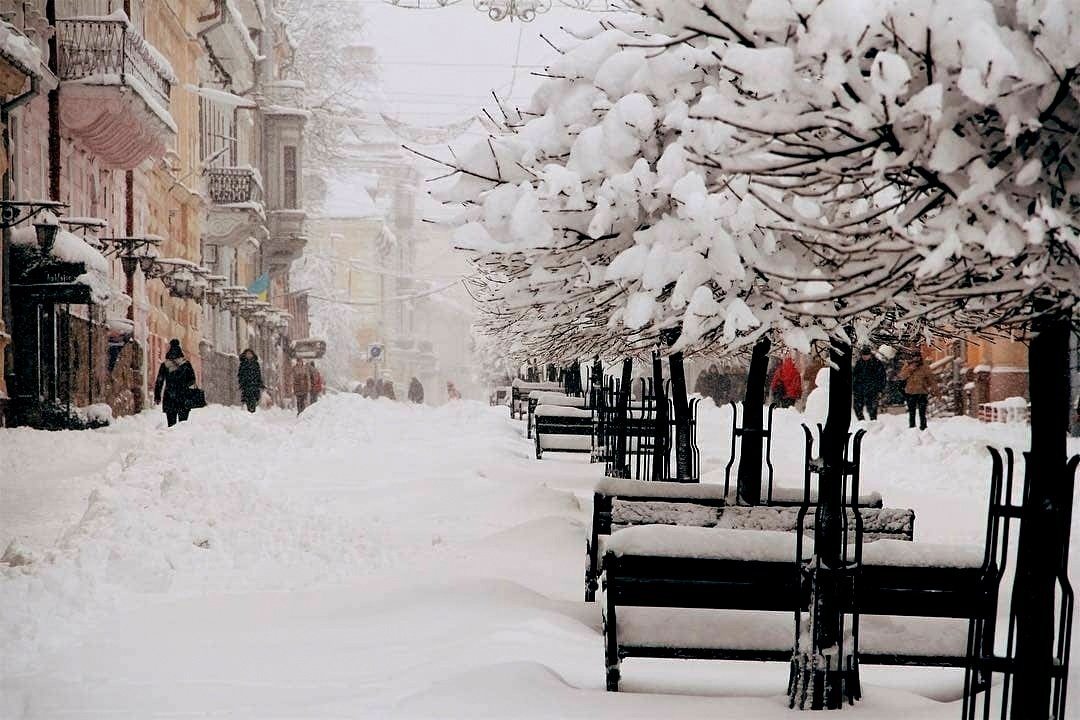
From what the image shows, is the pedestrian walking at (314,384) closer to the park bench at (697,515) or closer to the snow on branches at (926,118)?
the park bench at (697,515)

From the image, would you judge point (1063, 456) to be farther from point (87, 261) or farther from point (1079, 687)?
point (87, 261)

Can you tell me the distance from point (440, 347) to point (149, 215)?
233 ft

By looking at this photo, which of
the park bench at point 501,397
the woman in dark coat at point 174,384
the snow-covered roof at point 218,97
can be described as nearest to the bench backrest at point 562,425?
the woman in dark coat at point 174,384

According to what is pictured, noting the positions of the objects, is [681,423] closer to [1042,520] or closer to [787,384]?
[1042,520]

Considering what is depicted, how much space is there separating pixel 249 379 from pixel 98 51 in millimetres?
12955

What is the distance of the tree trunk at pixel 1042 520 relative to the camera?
4238 millimetres

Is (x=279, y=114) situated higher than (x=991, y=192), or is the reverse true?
(x=279, y=114)

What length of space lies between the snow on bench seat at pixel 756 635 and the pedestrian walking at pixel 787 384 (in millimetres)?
24852

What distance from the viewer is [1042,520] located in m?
4.26

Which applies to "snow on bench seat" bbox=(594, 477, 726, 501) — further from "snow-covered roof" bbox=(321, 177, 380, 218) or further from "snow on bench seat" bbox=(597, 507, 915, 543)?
"snow-covered roof" bbox=(321, 177, 380, 218)

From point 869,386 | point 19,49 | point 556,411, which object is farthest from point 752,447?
point 869,386

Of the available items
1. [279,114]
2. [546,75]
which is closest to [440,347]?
[279,114]

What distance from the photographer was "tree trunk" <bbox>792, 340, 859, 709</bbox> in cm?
576

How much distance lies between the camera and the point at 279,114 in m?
35.7
